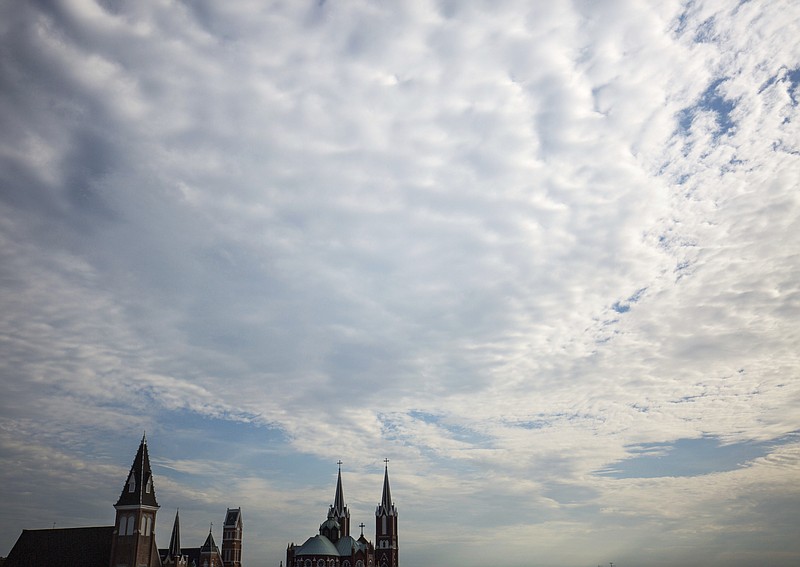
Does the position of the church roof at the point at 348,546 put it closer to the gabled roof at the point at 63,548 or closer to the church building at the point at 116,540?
the church building at the point at 116,540

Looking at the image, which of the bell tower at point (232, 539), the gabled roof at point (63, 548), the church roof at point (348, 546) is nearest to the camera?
the gabled roof at point (63, 548)

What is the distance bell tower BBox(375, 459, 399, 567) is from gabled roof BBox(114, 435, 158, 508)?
7070 cm

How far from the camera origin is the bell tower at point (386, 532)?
530 ft

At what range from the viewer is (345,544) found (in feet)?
517

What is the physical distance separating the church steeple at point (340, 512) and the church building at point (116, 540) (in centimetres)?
5643

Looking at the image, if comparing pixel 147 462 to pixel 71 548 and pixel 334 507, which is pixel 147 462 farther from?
pixel 334 507

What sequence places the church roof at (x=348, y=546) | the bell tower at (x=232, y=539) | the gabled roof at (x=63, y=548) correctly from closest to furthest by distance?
the gabled roof at (x=63, y=548) < the bell tower at (x=232, y=539) < the church roof at (x=348, y=546)

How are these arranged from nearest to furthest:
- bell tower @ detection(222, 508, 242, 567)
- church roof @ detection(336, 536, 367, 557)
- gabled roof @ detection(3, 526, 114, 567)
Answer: gabled roof @ detection(3, 526, 114, 567), bell tower @ detection(222, 508, 242, 567), church roof @ detection(336, 536, 367, 557)

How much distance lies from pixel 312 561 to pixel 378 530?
20.2 m

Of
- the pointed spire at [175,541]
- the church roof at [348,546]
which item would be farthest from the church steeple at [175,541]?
the church roof at [348,546]

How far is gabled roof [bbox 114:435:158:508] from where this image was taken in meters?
106

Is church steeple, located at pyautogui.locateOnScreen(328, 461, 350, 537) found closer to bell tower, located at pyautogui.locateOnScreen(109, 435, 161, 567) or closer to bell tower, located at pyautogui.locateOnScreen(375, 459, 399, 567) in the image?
bell tower, located at pyautogui.locateOnScreen(375, 459, 399, 567)

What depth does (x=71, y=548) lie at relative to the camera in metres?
108

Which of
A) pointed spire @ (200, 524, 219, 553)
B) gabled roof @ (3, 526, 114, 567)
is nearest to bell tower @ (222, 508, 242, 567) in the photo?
pointed spire @ (200, 524, 219, 553)
